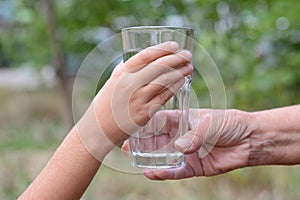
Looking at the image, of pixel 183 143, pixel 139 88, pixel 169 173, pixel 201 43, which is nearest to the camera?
pixel 139 88

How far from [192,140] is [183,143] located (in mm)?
35

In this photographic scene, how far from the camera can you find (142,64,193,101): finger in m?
0.82

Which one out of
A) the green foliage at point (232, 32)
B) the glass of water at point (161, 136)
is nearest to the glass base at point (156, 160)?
the glass of water at point (161, 136)

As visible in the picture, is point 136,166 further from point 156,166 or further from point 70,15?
point 70,15

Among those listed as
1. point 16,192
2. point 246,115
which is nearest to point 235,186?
point 16,192

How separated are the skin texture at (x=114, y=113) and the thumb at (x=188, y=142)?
0.16 meters

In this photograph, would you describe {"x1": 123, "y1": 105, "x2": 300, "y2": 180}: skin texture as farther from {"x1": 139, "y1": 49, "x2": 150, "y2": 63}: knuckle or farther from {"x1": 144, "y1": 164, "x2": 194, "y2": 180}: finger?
{"x1": 139, "y1": 49, "x2": 150, "y2": 63}: knuckle

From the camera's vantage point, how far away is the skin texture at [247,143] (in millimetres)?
1299

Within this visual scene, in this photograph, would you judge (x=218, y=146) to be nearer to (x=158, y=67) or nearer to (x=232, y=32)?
(x=158, y=67)

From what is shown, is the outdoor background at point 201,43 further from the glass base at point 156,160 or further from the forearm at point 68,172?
the forearm at point 68,172

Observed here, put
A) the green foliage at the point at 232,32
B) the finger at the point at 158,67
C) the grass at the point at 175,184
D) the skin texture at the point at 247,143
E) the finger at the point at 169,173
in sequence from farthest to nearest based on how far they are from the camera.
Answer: the green foliage at the point at 232,32, the grass at the point at 175,184, the skin texture at the point at 247,143, the finger at the point at 169,173, the finger at the point at 158,67

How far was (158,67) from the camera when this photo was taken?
82 centimetres

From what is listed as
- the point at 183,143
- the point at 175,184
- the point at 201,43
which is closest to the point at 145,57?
the point at 183,143

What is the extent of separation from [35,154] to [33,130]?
180 centimetres
